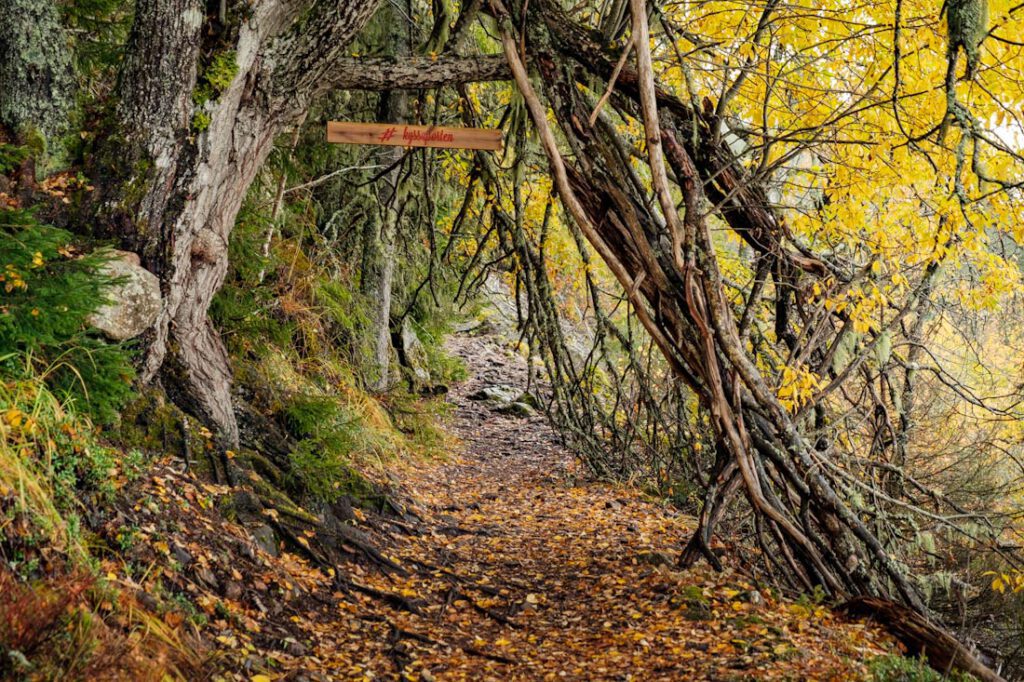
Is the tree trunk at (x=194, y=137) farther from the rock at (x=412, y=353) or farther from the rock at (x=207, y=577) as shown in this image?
the rock at (x=412, y=353)

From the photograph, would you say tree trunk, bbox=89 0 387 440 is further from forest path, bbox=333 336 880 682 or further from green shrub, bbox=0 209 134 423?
forest path, bbox=333 336 880 682

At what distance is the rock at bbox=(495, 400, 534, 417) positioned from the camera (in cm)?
1181

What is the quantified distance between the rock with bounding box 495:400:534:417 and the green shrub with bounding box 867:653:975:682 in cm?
846

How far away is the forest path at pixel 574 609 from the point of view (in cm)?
364

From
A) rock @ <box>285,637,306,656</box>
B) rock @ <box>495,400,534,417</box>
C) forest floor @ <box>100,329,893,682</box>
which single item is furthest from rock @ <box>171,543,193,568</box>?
rock @ <box>495,400,534,417</box>

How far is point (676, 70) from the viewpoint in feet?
22.4

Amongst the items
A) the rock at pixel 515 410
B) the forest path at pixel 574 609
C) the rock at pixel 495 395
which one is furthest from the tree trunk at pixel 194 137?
the rock at pixel 495 395

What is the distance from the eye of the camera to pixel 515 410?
11867 mm

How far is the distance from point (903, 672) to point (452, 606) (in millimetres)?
2434

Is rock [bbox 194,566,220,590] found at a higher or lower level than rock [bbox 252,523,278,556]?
higher

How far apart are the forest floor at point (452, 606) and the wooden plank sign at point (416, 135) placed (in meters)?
2.18

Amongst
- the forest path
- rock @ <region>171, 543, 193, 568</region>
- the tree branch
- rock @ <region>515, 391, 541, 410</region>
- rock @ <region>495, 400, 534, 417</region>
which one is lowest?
rock @ <region>495, 400, 534, 417</region>

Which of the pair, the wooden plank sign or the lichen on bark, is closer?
the lichen on bark

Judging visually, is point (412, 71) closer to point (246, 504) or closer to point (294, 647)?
point (246, 504)
